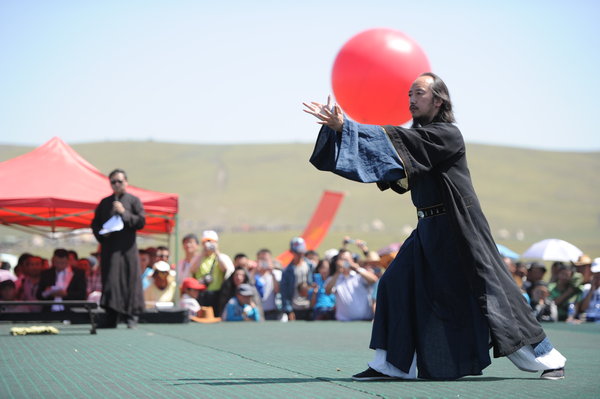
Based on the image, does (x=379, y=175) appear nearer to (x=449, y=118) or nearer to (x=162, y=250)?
(x=449, y=118)

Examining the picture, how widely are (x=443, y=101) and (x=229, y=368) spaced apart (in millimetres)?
2390

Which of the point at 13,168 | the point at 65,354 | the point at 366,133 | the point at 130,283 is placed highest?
the point at 13,168

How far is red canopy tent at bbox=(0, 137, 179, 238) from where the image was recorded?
1237 cm

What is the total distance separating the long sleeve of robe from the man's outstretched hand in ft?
0.15

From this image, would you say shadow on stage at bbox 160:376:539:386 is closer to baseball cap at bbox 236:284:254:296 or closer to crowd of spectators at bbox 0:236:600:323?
crowd of spectators at bbox 0:236:600:323

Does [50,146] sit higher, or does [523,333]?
[50,146]

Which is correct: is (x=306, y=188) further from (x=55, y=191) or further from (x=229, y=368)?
(x=229, y=368)

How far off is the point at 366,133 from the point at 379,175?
0.27 metres

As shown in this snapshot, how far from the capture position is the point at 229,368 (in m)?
6.44

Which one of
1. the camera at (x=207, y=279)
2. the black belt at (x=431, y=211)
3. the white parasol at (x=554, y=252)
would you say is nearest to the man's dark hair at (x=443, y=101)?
the black belt at (x=431, y=211)

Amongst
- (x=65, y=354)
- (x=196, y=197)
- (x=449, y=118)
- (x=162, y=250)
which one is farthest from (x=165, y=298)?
(x=196, y=197)

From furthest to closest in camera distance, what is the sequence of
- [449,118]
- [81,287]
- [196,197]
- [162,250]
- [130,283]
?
[196,197] → [162,250] → [81,287] → [130,283] → [449,118]

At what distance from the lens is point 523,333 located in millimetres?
5324

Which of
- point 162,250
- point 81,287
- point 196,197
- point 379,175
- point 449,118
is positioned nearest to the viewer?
point 379,175
